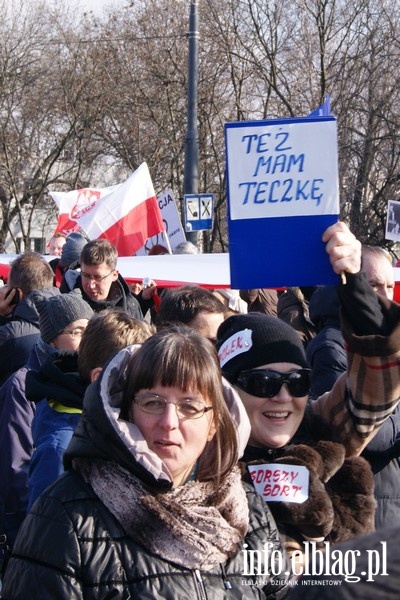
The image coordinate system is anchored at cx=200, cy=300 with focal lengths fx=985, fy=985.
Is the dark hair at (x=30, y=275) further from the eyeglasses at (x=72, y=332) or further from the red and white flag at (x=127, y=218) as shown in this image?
the red and white flag at (x=127, y=218)

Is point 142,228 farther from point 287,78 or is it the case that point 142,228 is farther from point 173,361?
point 287,78

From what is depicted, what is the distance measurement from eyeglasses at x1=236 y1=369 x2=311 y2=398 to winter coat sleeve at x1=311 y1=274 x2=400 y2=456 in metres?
0.17

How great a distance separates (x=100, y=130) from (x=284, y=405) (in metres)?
Result: 24.7

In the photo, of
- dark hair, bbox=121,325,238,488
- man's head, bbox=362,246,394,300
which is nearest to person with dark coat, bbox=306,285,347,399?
man's head, bbox=362,246,394,300

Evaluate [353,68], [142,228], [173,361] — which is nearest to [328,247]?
[173,361]

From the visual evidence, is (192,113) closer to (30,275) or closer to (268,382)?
(30,275)

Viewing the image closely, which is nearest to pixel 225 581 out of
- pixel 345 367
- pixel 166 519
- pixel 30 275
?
pixel 166 519

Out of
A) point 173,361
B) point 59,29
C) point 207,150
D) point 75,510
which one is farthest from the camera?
point 59,29

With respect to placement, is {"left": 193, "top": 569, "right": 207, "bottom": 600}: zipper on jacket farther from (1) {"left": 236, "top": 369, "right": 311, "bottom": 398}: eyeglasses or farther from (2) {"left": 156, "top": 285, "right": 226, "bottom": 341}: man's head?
(2) {"left": 156, "top": 285, "right": 226, "bottom": 341}: man's head

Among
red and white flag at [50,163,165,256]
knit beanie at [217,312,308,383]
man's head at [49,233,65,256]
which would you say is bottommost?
man's head at [49,233,65,256]

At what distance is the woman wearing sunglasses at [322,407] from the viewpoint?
2.82 meters

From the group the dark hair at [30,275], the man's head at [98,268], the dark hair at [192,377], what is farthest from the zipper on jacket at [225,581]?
the man's head at [98,268]

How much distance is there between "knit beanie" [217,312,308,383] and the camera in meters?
3.06

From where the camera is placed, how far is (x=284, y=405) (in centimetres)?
302
